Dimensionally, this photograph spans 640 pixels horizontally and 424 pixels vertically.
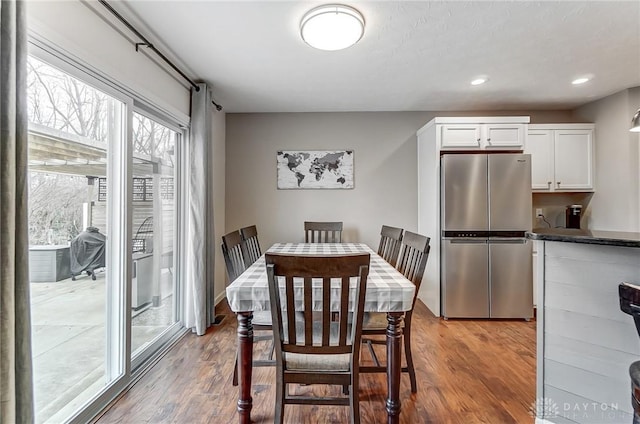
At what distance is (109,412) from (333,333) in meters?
1.41

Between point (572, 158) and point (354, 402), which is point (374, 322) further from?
point (572, 158)

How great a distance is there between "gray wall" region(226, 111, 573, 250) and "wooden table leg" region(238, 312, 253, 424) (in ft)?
7.63

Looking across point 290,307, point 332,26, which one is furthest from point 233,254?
point 332,26

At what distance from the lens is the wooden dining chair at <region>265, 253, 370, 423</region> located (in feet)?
4.02

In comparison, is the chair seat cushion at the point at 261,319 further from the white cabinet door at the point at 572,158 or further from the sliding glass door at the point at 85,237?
the white cabinet door at the point at 572,158

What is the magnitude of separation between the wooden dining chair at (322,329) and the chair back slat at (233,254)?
63cm

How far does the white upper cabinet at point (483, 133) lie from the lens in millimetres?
3146

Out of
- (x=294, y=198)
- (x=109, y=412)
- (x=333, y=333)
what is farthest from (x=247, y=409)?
(x=294, y=198)

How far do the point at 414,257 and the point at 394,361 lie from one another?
679 millimetres

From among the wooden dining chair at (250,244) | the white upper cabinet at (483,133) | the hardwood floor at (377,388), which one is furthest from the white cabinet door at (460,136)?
the wooden dining chair at (250,244)

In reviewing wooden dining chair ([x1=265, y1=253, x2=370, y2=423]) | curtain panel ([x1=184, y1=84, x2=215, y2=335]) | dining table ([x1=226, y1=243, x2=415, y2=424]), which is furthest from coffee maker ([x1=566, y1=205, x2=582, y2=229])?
curtain panel ([x1=184, y1=84, x2=215, y2=335])

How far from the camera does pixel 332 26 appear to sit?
1.80 m

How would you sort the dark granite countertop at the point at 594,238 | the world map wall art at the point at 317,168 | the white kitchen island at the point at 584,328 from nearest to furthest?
the dark granite countertop at the point at 594,238
the white kitchen island at the point at 584,328
the world map wall art at the point at 317,168

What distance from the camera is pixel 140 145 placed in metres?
2.23
